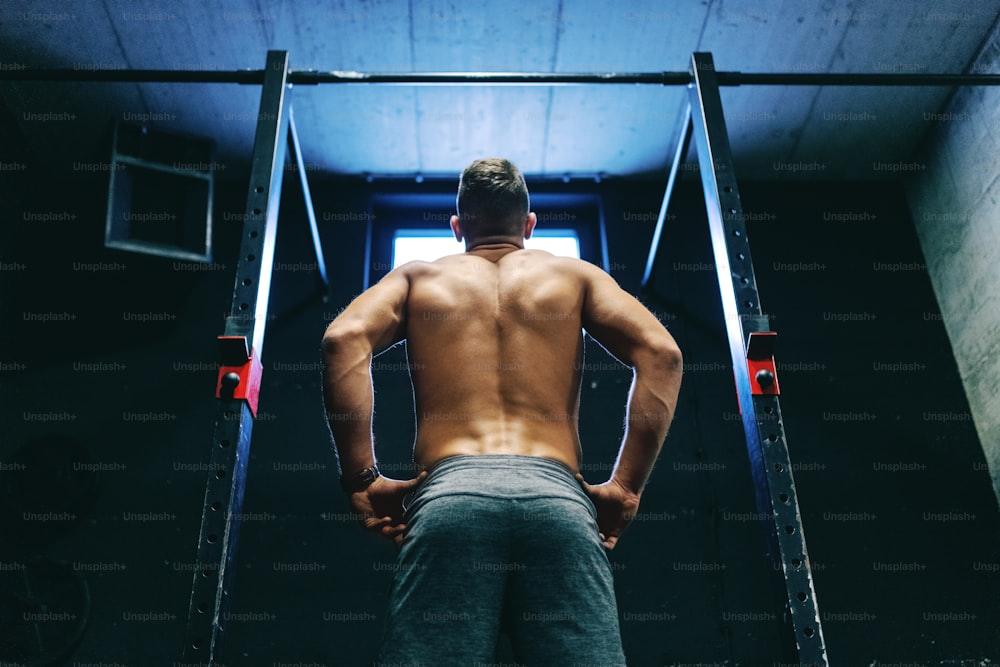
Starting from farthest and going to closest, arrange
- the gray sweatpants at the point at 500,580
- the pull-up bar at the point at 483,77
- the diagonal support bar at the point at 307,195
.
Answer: the diagonal support bar at the point at 307,195, the pull-up bar at the point at 483,77, the gray sweatpants at the point at 500,580

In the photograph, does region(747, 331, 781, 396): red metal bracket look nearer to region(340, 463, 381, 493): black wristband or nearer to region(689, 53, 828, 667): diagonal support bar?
region(689, 53, 828, 667): diagonal support bar

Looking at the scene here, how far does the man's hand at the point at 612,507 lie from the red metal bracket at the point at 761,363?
0.48 meters

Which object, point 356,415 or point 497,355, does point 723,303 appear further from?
point 356,415

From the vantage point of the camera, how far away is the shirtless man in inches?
49.1

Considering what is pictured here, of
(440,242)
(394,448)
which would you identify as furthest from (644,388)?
(440,242)

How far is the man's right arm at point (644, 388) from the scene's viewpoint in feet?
5.31

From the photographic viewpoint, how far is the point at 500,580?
4.19ft

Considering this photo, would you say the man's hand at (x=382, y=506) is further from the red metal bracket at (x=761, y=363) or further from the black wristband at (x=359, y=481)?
the red metal bracket at (x=761, y=363)

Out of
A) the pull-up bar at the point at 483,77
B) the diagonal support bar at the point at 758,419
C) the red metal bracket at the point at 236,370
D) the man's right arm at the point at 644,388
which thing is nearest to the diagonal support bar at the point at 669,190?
the pull-up bar at the point at 483,77

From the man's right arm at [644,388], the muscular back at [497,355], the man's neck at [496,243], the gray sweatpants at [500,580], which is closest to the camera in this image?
the gray sweatpants at [500,580]

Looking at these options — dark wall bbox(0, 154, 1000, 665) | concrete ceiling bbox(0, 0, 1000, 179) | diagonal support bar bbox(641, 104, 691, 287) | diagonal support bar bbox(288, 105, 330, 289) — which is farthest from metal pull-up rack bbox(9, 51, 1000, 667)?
dark wall bbox(0, 154, 1000, 665)

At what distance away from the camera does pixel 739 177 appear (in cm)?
387

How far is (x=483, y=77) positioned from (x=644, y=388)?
1.38 metres

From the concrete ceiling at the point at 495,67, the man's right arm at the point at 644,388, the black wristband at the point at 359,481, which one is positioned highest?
the concrete ceiling at the point at 495,67
